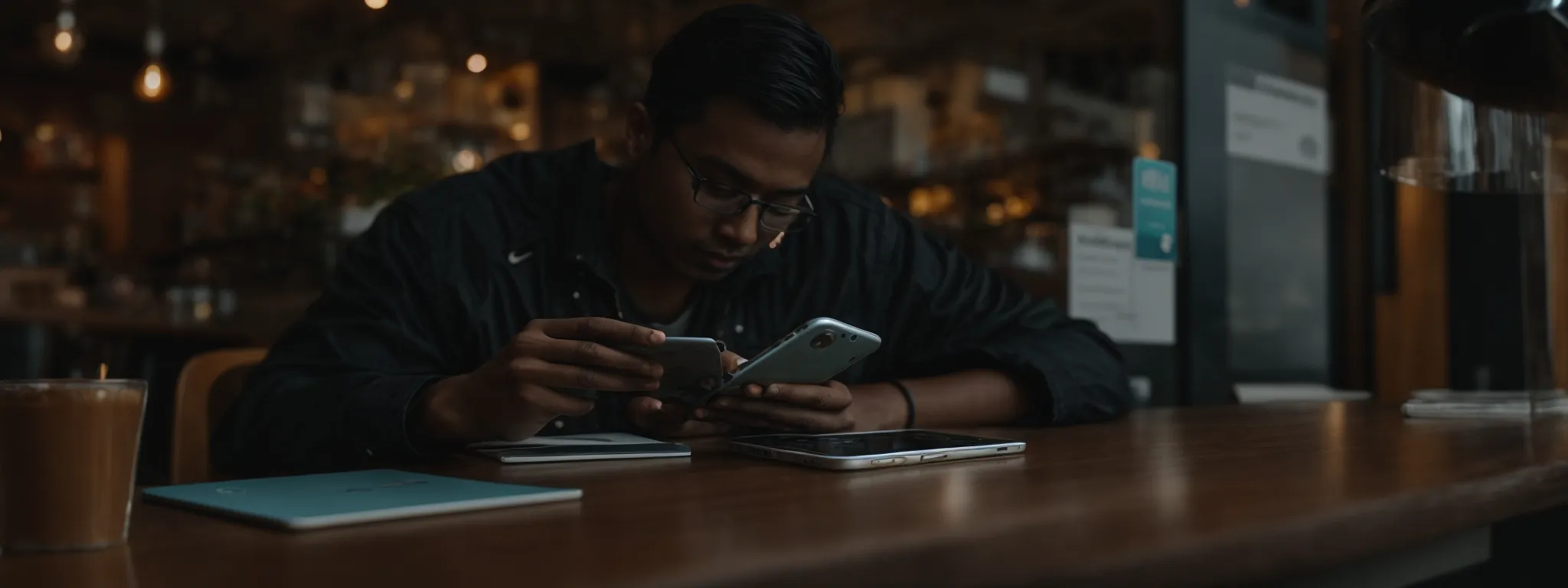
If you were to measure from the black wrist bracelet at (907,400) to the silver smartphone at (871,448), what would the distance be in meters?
0.25

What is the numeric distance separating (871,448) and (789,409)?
9.5 inches

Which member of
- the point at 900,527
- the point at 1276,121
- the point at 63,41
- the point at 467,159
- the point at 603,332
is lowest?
the point at 900,527

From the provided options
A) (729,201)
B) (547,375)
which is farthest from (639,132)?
(547,375)

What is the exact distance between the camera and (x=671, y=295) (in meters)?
1.92

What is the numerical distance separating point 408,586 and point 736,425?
925mm

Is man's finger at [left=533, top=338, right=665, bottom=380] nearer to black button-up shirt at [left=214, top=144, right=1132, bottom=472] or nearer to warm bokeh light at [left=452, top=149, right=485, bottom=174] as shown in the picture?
black button-up shirt at [left=214, top=144, right=1132, bottom=472]

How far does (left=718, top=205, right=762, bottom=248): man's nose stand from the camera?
1740 mm

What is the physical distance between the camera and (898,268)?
7.09 feet

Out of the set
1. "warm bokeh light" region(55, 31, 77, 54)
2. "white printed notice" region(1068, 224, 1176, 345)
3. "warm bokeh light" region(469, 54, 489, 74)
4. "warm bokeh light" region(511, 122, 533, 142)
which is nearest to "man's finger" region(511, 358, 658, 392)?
"white printed notice" region(1068, 224, 1176, 345)

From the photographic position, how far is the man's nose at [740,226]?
174 centimetres

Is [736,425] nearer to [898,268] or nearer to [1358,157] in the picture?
[898,268]

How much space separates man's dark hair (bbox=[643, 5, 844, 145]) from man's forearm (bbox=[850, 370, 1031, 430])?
1.20ft

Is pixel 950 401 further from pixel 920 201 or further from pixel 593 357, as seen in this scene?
pixel 920 201

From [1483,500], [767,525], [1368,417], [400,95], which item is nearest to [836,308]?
[1368,417]
